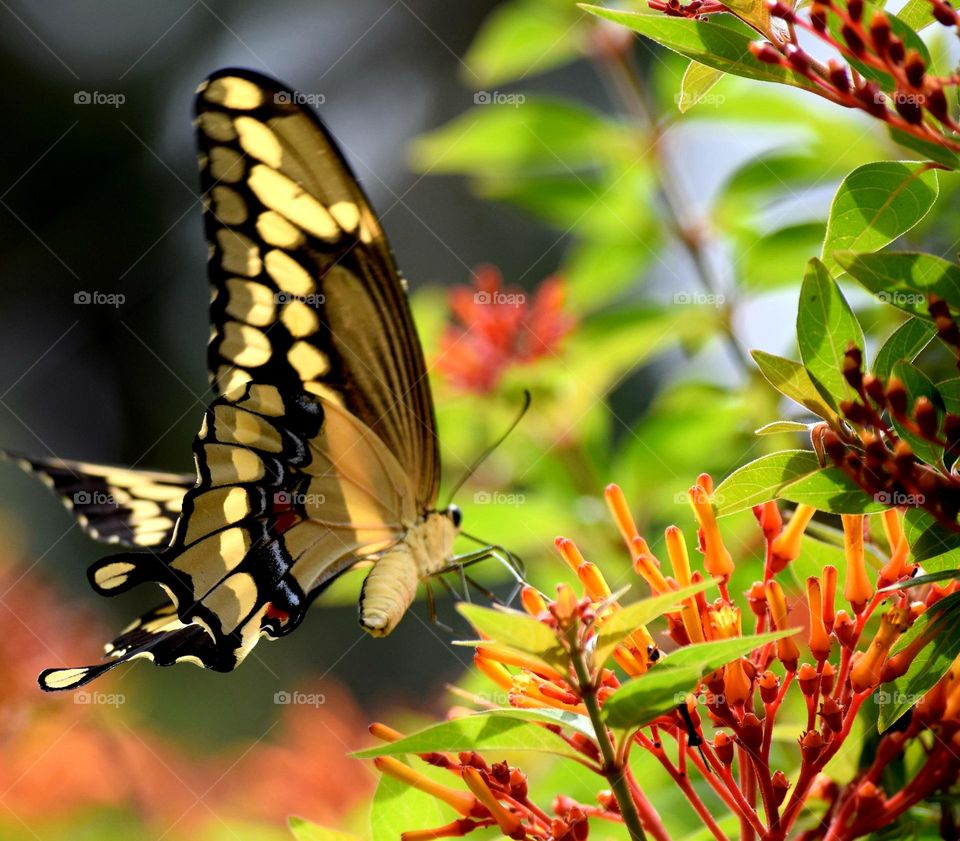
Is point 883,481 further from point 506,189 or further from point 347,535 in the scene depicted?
point 506,189

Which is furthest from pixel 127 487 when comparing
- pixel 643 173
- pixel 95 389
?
pixel 95 389

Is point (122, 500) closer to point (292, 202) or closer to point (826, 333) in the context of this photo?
point (292, 202)

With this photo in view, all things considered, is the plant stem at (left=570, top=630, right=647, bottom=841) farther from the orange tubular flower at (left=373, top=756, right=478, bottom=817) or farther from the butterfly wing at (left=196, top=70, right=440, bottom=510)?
the butterfly wing at (left=196, top=70, right=440, bottom=510)

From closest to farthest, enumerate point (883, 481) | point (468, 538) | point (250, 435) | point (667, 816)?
point (883, 481) < point (667, 816) < point (250, 435) < point (468, 538)

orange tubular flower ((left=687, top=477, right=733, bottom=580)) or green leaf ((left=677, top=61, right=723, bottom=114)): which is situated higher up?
green leaf ((left=677, top=61, right=723, bottom=114))

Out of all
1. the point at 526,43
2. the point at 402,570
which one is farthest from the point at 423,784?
the point at 526,43

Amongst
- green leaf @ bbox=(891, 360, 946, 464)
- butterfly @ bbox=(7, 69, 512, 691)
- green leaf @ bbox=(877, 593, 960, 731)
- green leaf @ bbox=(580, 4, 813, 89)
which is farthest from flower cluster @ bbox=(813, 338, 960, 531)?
butterfly @ bbox=(7, 69, 512, 691)
